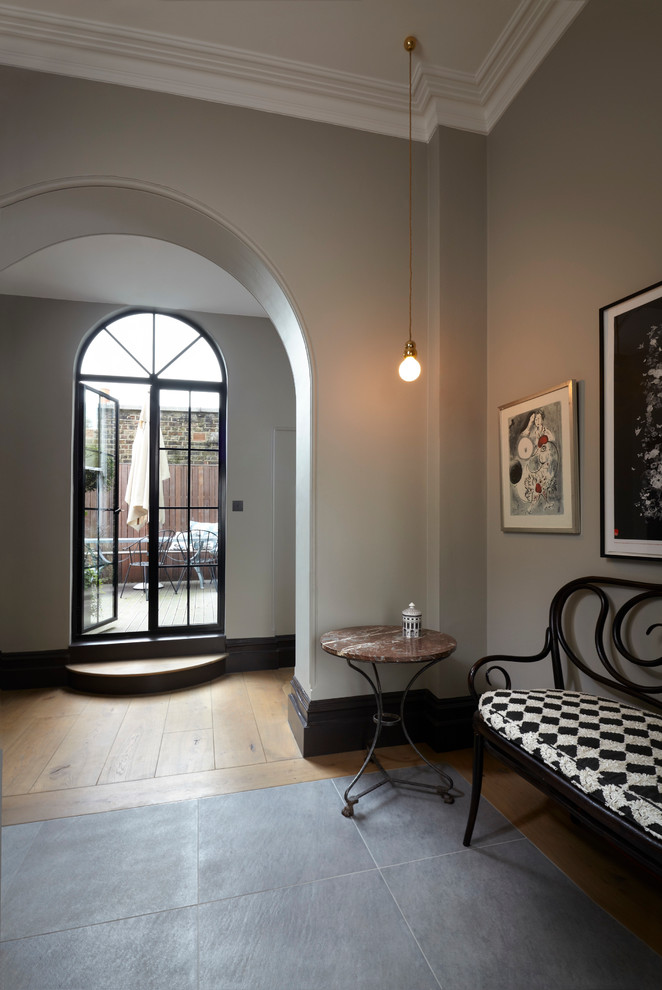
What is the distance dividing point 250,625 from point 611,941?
10.5 ft

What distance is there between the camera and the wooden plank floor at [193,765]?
1.76 meters

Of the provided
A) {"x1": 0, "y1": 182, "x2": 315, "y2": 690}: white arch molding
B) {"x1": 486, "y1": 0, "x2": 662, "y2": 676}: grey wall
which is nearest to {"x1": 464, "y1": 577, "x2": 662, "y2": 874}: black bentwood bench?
{"x1": 486, "y1": 0, "x2": 662, "y2": 676}: grey wall

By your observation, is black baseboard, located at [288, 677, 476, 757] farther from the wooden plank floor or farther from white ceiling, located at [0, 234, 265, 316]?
white ceiling, located at [0, 234, 265, 316]

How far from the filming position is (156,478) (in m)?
4.41

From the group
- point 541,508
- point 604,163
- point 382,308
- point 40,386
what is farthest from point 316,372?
point 40,386

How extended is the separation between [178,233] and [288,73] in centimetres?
95

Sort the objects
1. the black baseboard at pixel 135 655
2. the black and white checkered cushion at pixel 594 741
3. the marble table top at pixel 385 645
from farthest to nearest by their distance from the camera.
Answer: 1. the black baseboard at pixel 135 655
2. the marble table top at pixel 385 645
3. the black and white checkered cushion at pixel 594 741

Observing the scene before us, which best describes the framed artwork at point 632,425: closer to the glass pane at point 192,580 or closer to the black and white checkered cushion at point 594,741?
the black and white checkered cushion at point 594,741

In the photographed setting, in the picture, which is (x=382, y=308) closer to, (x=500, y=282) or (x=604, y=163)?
(x=500, y=282)

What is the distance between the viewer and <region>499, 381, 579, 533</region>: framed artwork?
2.13 meters

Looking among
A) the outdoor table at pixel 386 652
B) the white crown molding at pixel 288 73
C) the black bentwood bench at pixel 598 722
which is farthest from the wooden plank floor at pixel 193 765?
the white crown molding at pixel 288 73

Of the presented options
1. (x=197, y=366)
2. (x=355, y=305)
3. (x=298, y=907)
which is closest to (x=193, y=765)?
(x=298, y=907)

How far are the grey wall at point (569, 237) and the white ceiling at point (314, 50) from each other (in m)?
0.20

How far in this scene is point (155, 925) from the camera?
1.53 metres
